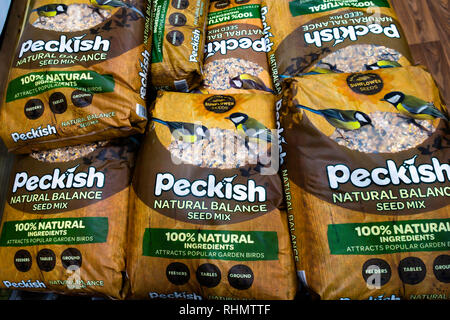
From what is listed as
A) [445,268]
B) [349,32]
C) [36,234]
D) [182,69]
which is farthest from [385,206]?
[36,234]

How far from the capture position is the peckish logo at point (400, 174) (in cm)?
73

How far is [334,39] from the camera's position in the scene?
96 cm

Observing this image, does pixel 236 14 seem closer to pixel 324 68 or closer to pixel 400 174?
pixel 324 68

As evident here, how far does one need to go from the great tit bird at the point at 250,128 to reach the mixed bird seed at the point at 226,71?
0.18m

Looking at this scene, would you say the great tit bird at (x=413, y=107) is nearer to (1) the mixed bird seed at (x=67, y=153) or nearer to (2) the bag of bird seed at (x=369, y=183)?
(2) the bag of bird seed at (x=369, y=183)

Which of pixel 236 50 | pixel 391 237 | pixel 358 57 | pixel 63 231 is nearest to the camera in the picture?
pixel 391 237

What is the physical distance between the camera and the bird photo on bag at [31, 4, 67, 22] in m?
0.96

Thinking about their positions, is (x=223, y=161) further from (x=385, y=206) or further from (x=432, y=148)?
(x=432, y=148)

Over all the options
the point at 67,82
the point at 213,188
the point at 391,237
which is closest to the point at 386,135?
the point at 391,237

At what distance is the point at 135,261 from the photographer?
2.62ft

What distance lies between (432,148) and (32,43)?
1.22 meters

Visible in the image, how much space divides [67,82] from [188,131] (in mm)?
385

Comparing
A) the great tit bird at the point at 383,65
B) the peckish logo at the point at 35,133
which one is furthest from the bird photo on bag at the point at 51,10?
the great tit bird at the point at 383,65

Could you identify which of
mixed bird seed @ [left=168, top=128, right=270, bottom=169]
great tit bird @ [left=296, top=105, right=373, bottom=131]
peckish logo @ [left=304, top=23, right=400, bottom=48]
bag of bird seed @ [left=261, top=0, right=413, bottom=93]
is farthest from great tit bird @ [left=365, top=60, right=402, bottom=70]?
mixed bird seed @ [left=168, top=128, right=270, bottom=169]
